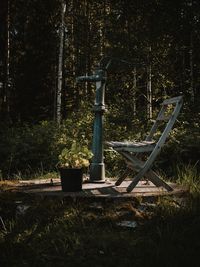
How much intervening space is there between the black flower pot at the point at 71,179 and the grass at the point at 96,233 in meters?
0.32

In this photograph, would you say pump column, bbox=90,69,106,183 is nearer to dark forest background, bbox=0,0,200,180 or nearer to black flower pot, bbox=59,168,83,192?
dark forest background, bbox=0,0,200,180

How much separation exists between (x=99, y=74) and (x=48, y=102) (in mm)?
13105

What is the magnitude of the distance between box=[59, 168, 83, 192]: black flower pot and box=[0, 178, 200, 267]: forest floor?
294 mm

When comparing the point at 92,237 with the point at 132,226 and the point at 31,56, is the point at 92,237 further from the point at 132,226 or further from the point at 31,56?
the point at 31,56

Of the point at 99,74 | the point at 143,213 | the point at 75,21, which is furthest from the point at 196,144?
the point at 75,21

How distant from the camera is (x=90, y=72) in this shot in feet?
59.2

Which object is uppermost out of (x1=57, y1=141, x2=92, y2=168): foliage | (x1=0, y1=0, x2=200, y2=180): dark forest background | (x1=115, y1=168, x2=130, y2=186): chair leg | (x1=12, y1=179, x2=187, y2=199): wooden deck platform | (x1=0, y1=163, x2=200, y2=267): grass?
(x1=0, y1=0, x2=200, y2=180): dark forest background

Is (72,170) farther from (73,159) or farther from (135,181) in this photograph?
(135,181)

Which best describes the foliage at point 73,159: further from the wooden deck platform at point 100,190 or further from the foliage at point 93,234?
the foliage at point 93,234

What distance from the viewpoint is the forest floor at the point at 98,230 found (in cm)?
378

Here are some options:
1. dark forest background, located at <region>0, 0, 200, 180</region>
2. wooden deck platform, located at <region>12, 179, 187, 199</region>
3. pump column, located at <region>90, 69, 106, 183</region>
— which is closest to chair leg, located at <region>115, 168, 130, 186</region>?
wooden deck platform, located at <region>12, 179, 187, 199</region>

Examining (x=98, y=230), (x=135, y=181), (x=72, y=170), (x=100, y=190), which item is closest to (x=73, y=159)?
(x=72, y=170)

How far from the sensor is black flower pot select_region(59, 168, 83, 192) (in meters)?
5.04

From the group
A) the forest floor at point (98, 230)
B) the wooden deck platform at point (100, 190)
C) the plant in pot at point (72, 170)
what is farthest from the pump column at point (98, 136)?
the forest floor at point (98, 230)
